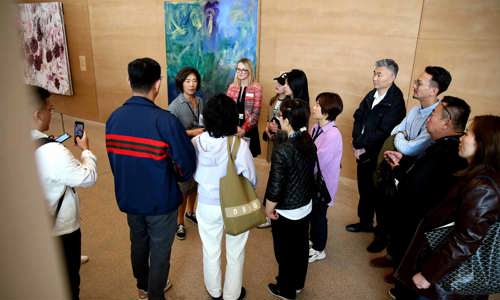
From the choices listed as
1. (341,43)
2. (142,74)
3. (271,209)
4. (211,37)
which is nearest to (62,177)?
(142,74)

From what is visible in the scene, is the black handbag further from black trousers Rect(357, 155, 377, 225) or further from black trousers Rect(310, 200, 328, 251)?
black trousers Rect(357, 155, 377, 225)

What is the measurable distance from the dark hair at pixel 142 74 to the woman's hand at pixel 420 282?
5.77ft

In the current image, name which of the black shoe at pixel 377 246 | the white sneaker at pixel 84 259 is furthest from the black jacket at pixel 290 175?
the white sneaker at pixel 84 259

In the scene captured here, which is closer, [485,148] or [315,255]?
[485,148]

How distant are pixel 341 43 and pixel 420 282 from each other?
3.42 meters

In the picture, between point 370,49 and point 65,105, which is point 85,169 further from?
point 65,105

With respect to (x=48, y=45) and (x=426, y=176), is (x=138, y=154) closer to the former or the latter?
(x=426, y=176)

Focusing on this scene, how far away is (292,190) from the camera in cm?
209

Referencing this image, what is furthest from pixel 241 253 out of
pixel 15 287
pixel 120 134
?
pixel 15 287

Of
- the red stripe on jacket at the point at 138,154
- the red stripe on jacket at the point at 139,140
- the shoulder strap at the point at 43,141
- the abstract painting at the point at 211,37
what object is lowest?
the red stripe on jacket at the point at 138,154

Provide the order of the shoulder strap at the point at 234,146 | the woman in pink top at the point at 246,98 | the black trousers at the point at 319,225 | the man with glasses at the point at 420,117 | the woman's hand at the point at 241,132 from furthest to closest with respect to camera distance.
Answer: the woman in pink top at the point at 246,98 → the woman's hand at the point at 241,132 → the black trousers at the point at 319,225 → the man with glasses at the point at 420,117 → the shoulder strap at the point at 234,146

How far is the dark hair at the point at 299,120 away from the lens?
200 cm

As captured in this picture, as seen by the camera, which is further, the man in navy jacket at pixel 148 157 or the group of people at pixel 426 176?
the man in navy jacket at pixel 148 157

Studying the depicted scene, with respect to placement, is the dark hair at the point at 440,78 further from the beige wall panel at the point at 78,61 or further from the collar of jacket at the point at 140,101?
the beige wall panel at the point at 78,61
